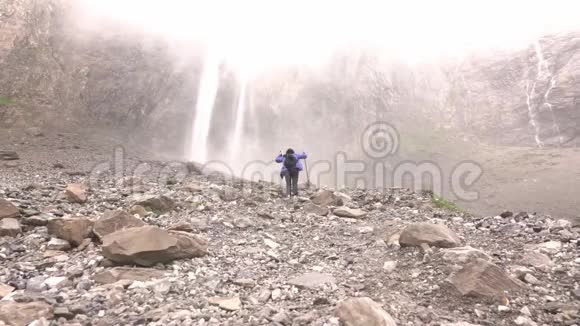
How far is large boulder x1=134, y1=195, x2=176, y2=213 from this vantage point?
11.0 metres

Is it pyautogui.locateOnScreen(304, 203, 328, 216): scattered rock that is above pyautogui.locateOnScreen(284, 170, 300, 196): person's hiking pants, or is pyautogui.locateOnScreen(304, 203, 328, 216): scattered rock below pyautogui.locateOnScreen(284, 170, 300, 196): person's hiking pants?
below

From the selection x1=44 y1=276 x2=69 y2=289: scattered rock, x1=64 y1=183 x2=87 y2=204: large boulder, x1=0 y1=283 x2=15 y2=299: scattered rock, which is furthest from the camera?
x1=64 y1=183 x2=87 y2=204: large boulder

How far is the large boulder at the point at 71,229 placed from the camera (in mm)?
7875

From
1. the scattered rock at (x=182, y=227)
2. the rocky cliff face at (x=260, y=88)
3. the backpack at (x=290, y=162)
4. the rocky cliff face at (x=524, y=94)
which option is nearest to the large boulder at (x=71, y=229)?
the scattered rock at (x=182, y=227)

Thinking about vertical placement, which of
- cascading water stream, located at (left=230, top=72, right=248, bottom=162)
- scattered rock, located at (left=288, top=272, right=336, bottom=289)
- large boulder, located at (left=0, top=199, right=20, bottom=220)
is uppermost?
cascading water stream, located at (left=230, top=72, right=248, bottom=162)

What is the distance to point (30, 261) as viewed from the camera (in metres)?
6.98

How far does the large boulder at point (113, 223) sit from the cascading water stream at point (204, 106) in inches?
926

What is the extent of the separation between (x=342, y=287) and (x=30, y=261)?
5.18 meters

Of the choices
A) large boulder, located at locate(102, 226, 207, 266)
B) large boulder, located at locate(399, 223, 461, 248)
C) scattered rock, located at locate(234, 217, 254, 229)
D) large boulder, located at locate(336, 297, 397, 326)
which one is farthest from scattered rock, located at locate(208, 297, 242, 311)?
scattered rock, located at locate(234, 217, 254, 229)

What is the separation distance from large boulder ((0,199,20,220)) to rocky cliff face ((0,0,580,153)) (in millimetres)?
22493

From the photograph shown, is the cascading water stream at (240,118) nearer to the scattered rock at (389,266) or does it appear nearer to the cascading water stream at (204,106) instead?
the cascading water stream at (204,106)

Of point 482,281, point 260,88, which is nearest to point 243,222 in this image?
point 482,281

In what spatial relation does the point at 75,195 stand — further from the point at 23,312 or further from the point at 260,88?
the point at 260,88

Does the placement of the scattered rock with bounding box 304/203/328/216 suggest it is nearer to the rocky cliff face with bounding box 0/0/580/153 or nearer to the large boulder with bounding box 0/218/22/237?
the large boulder with bounding box 0/218/22/237
